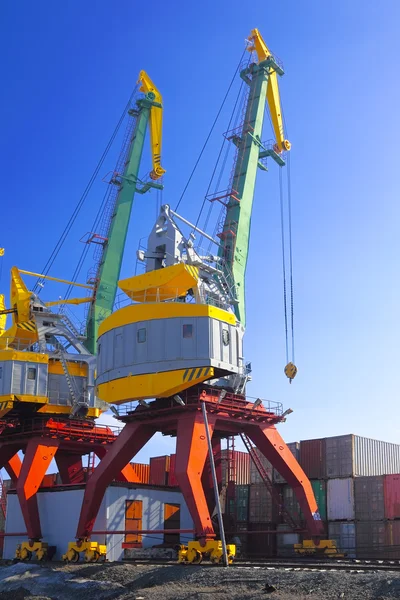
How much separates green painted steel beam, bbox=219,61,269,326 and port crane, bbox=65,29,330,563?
7.57 feet

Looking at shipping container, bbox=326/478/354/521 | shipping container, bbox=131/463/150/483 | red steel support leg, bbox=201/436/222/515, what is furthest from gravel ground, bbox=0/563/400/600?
shipping container, bbox=131/463/150/483

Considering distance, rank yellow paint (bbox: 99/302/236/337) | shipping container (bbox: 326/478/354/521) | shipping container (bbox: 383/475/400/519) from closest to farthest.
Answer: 1. yellow paint (bbox: 99/302/236/337)
2. shipping container (bbox: 383/475/400/519)
3. shipping container (bbox: 326/478/354/521)

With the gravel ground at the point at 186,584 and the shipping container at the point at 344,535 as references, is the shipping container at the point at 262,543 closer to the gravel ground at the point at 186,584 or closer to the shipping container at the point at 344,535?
the shipping container at the point at 344,535

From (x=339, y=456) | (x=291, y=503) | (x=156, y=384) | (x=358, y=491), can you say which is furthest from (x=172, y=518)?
(x=156, y=384)

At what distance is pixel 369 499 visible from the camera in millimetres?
35156

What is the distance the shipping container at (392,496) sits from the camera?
3409 centimetres

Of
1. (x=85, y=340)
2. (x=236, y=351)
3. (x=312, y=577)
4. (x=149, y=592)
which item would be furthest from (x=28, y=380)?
(x=312, y=577)

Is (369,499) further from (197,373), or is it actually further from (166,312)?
(166,312)

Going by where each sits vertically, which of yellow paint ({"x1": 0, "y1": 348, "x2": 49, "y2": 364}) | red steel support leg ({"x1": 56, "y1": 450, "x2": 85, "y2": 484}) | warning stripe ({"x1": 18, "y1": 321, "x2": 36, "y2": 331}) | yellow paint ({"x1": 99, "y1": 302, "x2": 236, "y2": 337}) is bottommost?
red steel support leg ({"x1": 56, "y1": 450, "x2": 85, "y2": 484})

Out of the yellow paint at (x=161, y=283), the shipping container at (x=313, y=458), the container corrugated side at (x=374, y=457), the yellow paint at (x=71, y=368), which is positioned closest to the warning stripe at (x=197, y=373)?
the yellow paint at (x=161, y=283)

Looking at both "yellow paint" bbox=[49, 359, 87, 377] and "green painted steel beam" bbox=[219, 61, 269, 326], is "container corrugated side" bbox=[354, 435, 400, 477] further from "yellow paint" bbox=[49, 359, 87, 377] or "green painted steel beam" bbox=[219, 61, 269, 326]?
"yellow paint" bbox=[49, 359, 87, 377]

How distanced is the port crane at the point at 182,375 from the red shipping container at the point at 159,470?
1009 cm

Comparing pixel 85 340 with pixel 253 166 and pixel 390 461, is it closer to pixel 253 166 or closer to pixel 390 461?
pixel 253 166

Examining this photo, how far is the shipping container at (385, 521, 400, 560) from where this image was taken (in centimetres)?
3372
